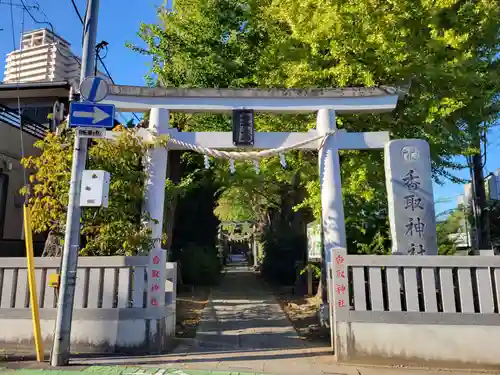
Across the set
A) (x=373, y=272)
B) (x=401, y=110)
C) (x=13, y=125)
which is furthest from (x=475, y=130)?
(x=13, y=125)

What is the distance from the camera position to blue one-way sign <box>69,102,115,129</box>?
6.13 m

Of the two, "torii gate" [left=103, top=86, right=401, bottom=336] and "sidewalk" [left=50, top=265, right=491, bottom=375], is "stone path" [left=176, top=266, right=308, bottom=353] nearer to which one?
"sidewalk" [left=50, top=265, right=491, bottom=375]

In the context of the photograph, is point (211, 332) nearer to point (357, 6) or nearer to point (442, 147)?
point (442, 147)

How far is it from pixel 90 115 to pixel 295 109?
4.01 meters

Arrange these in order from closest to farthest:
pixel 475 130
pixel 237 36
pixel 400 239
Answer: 1. pixel 400 239
2. pixel 475 130
3. pixel 237 36

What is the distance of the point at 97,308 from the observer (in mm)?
6543

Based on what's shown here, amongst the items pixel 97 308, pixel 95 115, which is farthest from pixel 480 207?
pixel 95 115

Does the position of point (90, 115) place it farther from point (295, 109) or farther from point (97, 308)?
point (295, 109)

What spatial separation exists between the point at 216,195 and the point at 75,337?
496 inches

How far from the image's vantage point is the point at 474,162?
13.0 meters

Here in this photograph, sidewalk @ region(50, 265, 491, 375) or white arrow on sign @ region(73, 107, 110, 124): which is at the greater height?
white arrow on sign @ region(73, 107, 110, 124)

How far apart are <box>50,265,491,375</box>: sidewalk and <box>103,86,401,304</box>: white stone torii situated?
1989 mm

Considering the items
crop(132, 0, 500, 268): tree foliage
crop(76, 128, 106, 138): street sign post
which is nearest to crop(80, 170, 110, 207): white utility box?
crop(76, 128, 106, 138): street sign post

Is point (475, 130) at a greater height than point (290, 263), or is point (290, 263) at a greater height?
point (475, 130)
